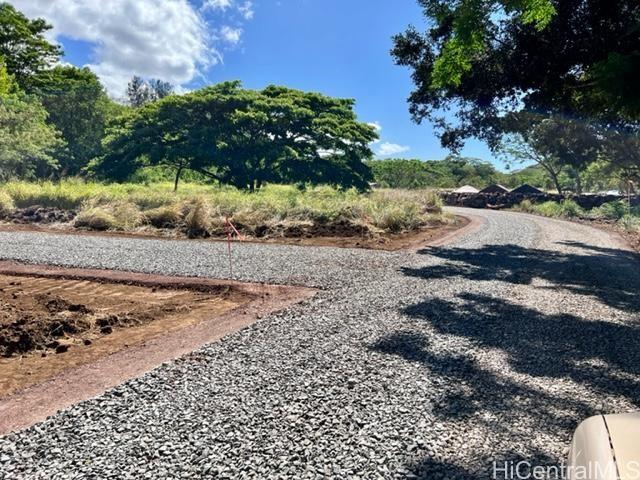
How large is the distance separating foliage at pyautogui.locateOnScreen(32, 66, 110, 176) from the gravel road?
112 feet

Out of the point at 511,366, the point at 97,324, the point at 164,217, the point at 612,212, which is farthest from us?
the point at 612,212

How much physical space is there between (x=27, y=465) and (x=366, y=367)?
7.95 feet

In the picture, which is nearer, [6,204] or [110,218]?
[110,218]

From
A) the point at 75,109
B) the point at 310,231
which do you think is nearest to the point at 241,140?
the point at 310,231

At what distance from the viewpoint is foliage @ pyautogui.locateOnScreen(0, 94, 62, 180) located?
2177 centimetres

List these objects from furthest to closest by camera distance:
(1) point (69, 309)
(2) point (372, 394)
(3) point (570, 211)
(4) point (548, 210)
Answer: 1. (4) point (548, 210)
2. (3) point (570, 211)
3. (1) point (69, 309)
4. (2) point (372, 394)

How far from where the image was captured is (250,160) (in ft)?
90.3

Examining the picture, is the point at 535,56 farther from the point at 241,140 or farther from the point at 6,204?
the point at 241,140

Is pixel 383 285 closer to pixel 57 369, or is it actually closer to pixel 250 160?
pixel 57 369

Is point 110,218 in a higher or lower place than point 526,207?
lower

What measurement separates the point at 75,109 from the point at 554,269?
38.5 m

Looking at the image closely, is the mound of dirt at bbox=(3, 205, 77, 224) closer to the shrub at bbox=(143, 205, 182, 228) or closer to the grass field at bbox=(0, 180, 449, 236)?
the grass field at bbox=(0, 180, 449, 236)

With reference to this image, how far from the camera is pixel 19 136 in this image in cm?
2217

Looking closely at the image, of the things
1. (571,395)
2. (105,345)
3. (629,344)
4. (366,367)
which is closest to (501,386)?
(571,395)
